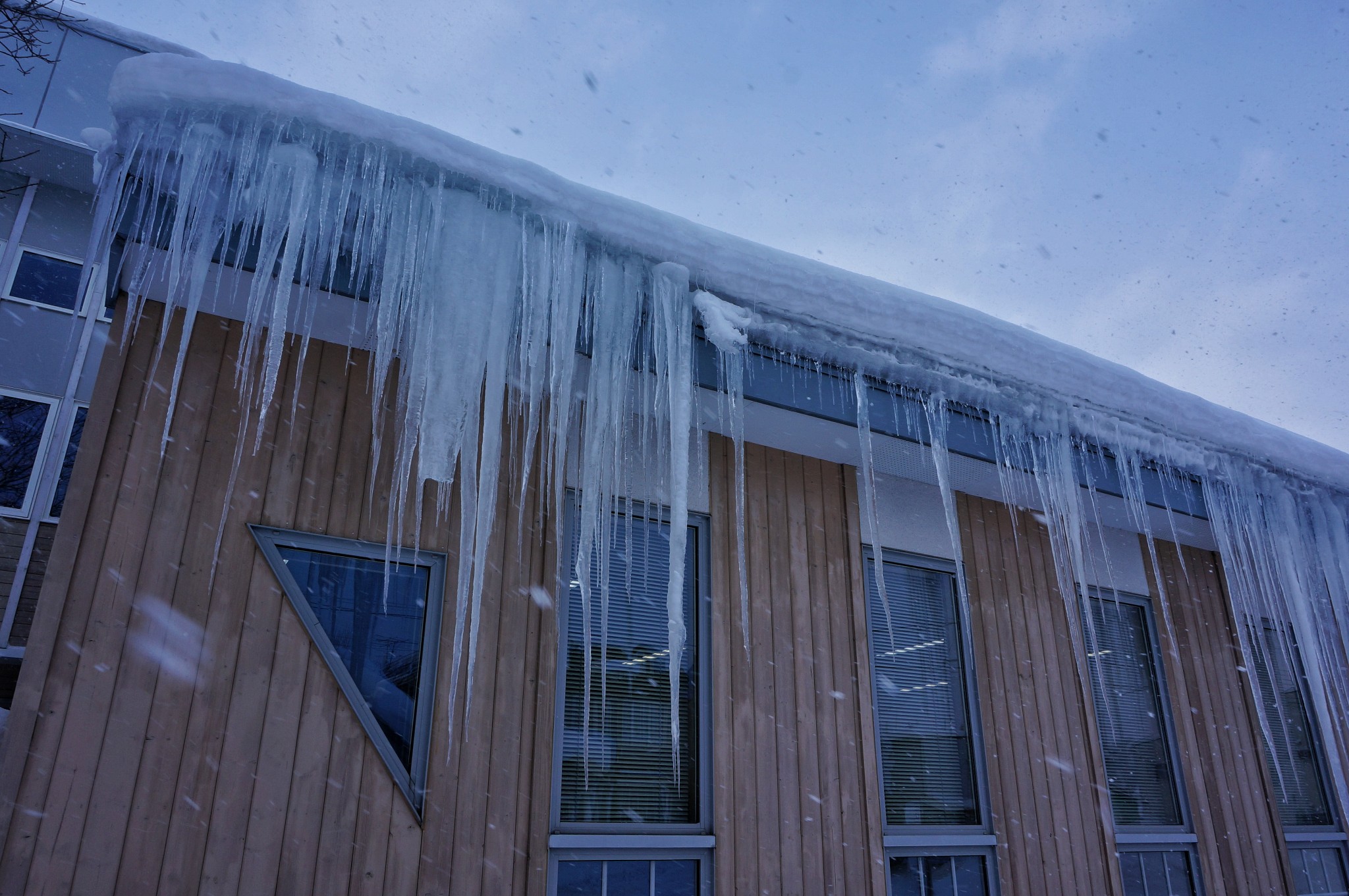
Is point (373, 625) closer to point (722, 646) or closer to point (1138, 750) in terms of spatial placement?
point (722, 646)

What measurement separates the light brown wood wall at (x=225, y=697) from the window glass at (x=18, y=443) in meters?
6.90

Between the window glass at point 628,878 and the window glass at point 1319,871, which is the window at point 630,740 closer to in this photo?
the window glass at point 628,878

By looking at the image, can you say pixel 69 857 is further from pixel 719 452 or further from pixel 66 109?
pixel 66 109

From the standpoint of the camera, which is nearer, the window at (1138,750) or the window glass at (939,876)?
the window glass at (939,876)

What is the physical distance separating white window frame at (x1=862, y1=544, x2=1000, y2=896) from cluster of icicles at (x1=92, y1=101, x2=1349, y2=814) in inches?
26.8

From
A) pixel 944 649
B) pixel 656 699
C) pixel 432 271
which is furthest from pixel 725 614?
pixel 432 271

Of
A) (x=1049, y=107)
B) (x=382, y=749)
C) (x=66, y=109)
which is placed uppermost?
(x=1049, y=107)

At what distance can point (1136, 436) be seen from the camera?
360 centimetres

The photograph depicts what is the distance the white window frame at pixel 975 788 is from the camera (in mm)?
3398

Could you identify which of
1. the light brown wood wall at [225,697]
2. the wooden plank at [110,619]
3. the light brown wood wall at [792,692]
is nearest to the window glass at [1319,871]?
the light brown wood wall at [792,692]

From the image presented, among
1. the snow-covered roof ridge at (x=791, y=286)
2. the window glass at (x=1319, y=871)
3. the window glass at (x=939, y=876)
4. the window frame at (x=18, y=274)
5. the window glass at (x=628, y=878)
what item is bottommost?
the window glass at (x=1319, y=871)

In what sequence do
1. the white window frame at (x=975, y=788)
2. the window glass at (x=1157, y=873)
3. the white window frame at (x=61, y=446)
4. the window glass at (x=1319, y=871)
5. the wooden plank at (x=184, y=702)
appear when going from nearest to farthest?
the wooden plank at (x=184, y=702) → the white window frame at (x=975, y=788) → the window glass at (x=1157, y=873) → the window glass at (x=1319, y=871) → the white window frame at (x=61, y=446)

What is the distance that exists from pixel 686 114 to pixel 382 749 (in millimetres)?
19613

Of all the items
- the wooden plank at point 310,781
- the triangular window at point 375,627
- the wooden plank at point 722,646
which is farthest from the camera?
the wooden plank at point 722,646
